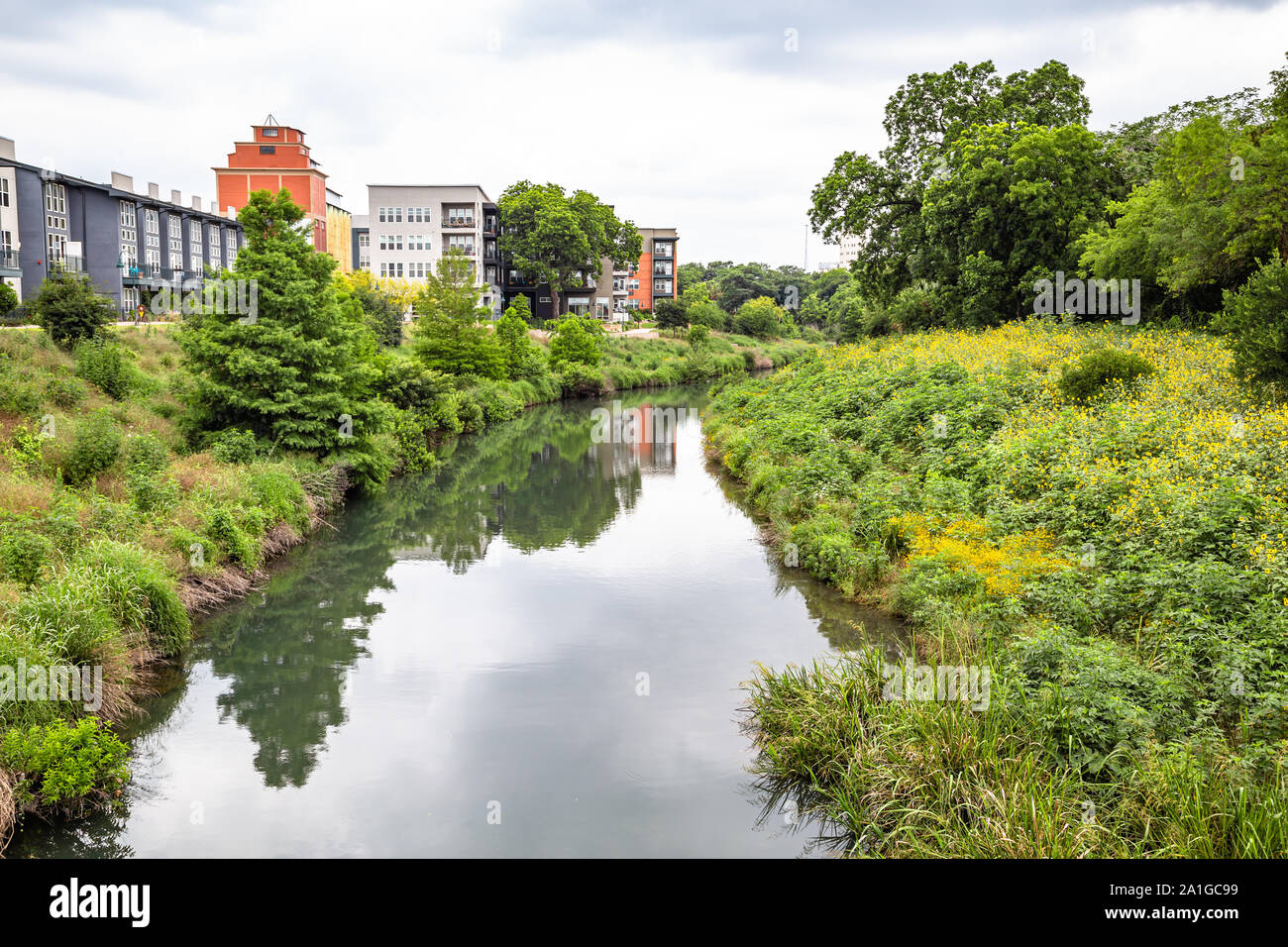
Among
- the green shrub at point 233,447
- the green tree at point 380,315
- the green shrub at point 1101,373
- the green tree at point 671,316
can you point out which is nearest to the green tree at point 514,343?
the green tree at point 380,315

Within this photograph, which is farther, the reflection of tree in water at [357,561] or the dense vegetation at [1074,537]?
the reflection of tree in water at [357,561]

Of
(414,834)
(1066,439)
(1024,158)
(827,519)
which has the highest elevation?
(1024,158)

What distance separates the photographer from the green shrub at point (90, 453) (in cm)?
1698

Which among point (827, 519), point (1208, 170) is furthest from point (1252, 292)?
point (827, 519)

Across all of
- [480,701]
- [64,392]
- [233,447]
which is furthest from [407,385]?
[480,701]

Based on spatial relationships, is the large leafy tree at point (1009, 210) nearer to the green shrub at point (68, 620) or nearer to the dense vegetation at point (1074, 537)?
the dense vegetation at point (1074, 537)

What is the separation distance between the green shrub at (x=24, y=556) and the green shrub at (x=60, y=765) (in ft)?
11.9

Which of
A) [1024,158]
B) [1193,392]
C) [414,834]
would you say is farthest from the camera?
[1024,158]

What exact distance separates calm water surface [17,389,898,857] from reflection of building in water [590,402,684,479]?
10535 millimetres

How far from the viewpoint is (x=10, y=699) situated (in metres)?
9.55

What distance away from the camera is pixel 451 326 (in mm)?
45375

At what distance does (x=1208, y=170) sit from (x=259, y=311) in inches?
937

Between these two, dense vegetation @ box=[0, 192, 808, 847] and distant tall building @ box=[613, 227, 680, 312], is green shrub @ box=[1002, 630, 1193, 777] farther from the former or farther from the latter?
distant tall building @ box=[613, 227, 680, 312]

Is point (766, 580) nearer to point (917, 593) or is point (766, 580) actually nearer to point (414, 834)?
point (917, 593)
